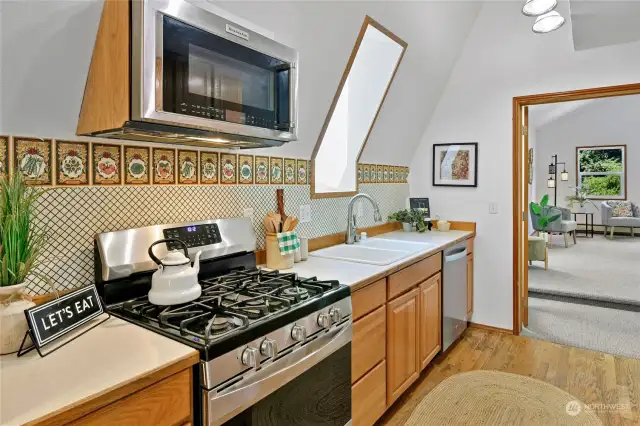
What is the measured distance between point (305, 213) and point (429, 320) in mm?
1067

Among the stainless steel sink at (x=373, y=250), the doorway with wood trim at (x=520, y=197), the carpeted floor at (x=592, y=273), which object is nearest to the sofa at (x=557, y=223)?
the carpeted floor at (x=592, y=273)

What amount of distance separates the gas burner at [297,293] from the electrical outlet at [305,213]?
0.91 m

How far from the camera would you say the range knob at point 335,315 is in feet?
5.22

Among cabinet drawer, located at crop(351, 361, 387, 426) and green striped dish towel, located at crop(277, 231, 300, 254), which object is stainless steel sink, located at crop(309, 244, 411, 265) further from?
cabinet drawer, located at crop(351, 361, 387, 426)

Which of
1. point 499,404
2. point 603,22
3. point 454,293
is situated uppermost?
point 603,22

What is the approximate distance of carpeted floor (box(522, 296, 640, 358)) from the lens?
319cm

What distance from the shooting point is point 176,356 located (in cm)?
104

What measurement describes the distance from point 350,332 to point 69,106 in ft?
4.49

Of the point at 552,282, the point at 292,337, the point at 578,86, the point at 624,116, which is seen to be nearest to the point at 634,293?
the point at 552,282

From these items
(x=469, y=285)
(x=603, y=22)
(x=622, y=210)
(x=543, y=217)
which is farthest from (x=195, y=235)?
(x=622, y=210)

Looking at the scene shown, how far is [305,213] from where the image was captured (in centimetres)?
255

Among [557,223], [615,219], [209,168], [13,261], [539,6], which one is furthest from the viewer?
[615,219]

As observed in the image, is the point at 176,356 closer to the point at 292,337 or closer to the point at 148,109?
the point at 292,337

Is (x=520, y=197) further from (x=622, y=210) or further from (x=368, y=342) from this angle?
(x=622, y=210)
